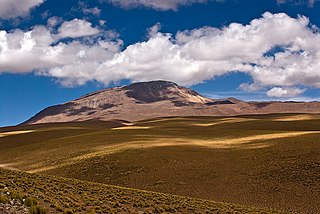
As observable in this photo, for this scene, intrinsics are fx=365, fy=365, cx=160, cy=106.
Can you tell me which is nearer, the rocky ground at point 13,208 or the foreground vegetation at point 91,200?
the rocky ground at point 13,208

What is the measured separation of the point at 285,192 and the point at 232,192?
4385 mm

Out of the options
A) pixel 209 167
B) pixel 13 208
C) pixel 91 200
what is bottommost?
pixel 209 167

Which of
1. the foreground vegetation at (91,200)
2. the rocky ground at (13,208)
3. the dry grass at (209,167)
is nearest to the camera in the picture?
the rocky ground at (13,208)

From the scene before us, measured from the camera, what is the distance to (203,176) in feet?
117

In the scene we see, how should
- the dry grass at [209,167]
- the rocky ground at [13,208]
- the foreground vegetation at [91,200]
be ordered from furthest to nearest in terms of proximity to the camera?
the dry grass at [209,167], the foreground vegetation at [91,200], the rocky ground at [13,208]

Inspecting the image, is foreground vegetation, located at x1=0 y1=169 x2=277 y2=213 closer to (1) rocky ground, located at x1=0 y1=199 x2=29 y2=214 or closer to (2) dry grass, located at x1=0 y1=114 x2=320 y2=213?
(1) rocky ground, located at x1=0 y1=199 x2=29 y2=214

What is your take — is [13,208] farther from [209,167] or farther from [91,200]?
[209,167]

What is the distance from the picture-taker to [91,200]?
2023 cm

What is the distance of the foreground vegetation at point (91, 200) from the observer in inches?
697

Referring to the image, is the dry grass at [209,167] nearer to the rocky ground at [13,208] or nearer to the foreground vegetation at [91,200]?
the foreground vegetation at [91,200]

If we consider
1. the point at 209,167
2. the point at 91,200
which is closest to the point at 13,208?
the point at 91,200

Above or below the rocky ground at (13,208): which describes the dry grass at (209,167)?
below

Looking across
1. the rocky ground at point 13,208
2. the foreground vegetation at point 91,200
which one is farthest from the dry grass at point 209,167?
the rocky ground at point 13,208

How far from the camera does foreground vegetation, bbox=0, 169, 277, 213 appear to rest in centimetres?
1770
